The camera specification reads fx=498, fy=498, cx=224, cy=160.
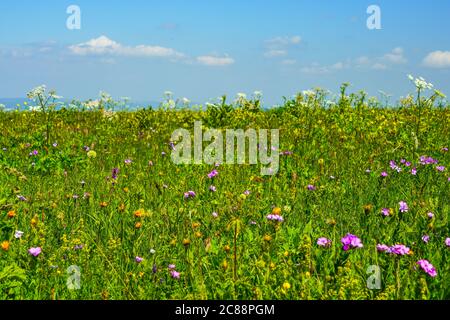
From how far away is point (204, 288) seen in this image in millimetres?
→ 2445

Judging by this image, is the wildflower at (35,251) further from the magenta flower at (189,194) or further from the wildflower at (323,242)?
the wildflower at (323,242)

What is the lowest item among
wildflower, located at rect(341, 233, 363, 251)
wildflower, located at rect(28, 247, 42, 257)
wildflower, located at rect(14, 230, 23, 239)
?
wildflower, located at rect(28, 247, 42, 257)

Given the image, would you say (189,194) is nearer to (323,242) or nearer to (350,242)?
(323,242)

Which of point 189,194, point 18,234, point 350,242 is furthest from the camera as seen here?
point 189,194

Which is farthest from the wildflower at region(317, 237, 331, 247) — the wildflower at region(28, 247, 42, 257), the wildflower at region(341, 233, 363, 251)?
the wildflower at region(28, 247, 42, 257)

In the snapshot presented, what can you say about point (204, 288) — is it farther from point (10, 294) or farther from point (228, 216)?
point (228, 216)

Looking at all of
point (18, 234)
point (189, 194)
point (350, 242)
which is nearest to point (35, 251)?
point (18, 234)

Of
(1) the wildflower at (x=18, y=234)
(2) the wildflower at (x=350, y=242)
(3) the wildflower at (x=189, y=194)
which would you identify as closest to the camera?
(2) the wildflower at (x=350, y=242)

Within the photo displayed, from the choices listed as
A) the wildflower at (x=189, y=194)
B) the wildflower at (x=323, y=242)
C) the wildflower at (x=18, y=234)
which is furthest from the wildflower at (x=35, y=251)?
Answer: the wildflower at (x=323, y=242)

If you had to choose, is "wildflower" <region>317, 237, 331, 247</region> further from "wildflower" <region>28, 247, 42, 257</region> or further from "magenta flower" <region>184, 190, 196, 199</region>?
"wildflower" <region>28, 247, 42, 257</region>

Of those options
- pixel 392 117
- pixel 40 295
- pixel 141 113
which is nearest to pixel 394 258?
pixel 40 295

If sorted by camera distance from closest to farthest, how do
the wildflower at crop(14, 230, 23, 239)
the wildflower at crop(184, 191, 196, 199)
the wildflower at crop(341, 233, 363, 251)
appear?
1. the wildflower at crop(341, 233, 363, 251)
2. the wildflower at crop(14, 230, 23, 239)
3. the wildflower at crop(184, 191, 196, 199)
